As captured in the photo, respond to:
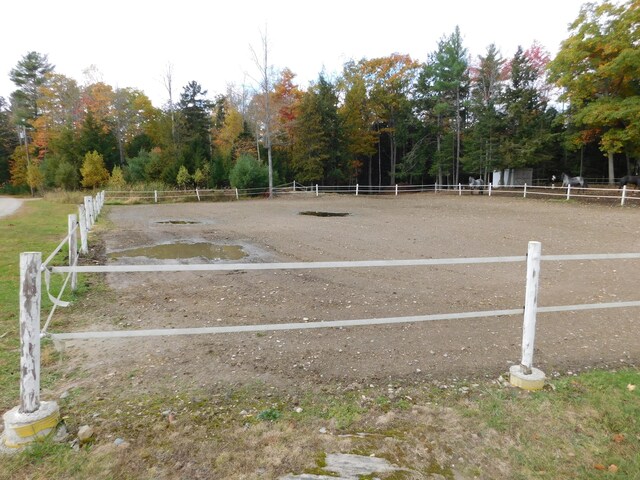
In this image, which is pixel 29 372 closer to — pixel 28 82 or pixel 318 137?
pixel 318 137

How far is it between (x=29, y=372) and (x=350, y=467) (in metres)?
2.11

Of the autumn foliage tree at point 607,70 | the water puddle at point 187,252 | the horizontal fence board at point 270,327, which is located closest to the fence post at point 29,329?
the horizontal fence board at point 270,327

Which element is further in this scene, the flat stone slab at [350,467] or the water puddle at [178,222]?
the water puddle at [178,222]

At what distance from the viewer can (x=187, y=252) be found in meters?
9.73

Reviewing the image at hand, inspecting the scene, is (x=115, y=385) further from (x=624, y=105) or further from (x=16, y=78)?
(x=16, y=78)

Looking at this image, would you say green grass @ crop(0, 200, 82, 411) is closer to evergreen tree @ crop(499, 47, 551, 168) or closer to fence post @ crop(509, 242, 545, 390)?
fence post @ crop(509, 242, 545, 390)

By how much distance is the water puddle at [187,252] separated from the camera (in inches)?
358

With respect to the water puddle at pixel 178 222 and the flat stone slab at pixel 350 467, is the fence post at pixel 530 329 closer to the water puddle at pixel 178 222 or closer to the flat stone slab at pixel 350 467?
the flat stone slab at pixel 350 467

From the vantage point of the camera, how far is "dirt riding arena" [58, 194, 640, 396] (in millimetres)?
3605

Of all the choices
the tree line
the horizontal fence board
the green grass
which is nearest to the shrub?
the tree line

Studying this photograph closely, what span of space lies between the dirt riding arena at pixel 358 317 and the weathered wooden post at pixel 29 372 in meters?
0.87

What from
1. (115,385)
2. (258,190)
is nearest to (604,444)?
(115,385)

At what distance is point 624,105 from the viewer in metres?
22.1

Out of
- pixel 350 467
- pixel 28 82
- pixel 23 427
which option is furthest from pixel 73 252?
pixel 28 82
